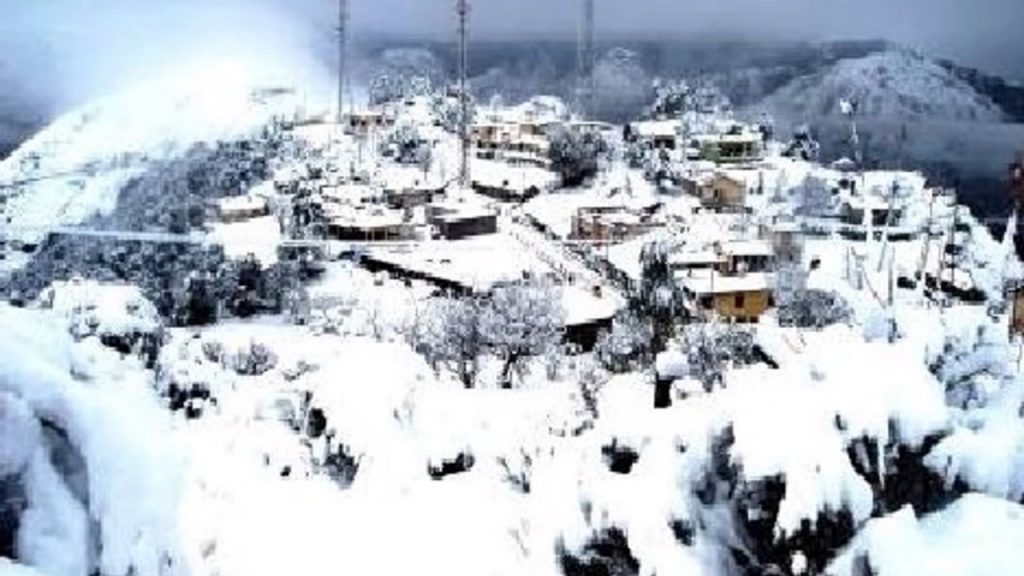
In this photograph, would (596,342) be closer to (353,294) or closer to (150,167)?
(353,294)

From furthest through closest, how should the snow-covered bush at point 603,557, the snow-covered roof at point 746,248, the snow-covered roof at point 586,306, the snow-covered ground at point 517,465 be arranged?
the snow-covered roof at point 746,248 → the snow-covered roof at point 586,306 → the snow-covered bush at point 603,557 → the snow-covered ground at point 517,465

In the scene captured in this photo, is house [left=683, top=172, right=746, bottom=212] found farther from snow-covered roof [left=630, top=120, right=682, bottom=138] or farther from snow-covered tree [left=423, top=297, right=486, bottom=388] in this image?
snow-covered tree [left=423, top=297, right=486, bottom=388]

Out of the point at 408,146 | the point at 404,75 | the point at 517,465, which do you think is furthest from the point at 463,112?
the point at 517,465

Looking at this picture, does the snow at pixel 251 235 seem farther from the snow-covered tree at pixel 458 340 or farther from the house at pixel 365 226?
the snow-covered tree at pixel 458 340

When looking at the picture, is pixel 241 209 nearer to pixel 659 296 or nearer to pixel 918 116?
pixel 659 296

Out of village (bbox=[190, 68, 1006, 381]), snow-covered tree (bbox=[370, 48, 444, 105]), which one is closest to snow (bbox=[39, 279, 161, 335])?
village (bbox=[190, 68, 1006, 381])

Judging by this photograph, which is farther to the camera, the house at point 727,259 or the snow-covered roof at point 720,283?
the house at point 727,259

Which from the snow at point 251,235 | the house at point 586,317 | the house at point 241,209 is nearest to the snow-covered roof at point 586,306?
the house at point 586,317
